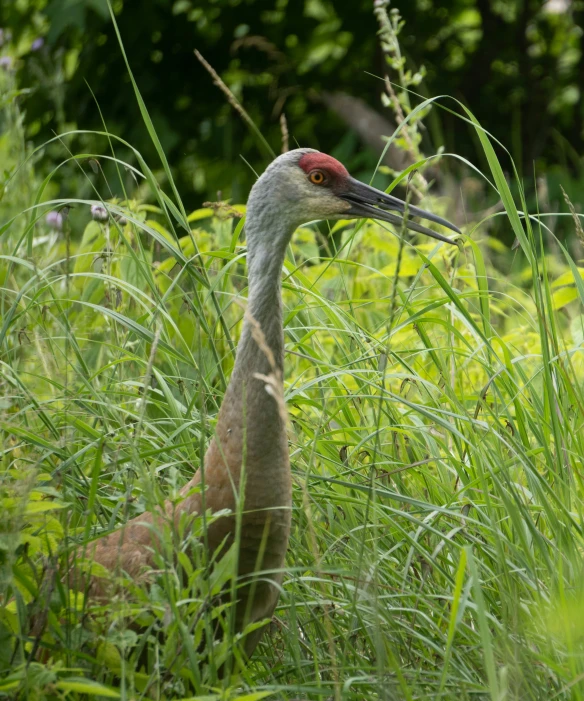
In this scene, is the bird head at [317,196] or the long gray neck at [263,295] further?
the bird head at [317,196]

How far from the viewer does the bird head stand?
7.88 feet

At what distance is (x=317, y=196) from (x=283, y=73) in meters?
3.91

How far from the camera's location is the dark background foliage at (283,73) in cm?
562

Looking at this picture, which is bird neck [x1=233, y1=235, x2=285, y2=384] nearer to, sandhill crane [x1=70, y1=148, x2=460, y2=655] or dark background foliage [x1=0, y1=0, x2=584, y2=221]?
sandhill crane [x1=70, y1=148, x2=460, y2=655]

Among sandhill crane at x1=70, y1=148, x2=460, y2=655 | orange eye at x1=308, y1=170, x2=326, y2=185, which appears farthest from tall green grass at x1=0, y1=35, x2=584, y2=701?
orange eye at x1=308, y1=170, x2=326, y2=185

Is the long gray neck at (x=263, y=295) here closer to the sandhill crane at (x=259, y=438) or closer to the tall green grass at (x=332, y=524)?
the sandhill crane at (x=259, y=438)

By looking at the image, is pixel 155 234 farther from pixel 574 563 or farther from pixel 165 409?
pixel 574 563

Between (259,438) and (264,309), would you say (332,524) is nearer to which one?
(259,438)

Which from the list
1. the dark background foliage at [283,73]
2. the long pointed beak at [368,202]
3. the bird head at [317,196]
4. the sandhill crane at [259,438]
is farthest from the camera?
the dark background foliage at [283,73]

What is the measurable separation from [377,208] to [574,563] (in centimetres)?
100

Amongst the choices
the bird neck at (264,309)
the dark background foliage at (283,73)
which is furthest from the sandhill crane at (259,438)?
the dark background foliage at (283,73)

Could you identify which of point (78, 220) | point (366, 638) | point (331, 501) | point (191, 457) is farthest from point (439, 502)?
point (78, 220)

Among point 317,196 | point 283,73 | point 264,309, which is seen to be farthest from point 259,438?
point 283,73

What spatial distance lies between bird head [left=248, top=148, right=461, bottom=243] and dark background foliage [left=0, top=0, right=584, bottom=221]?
2.77m
